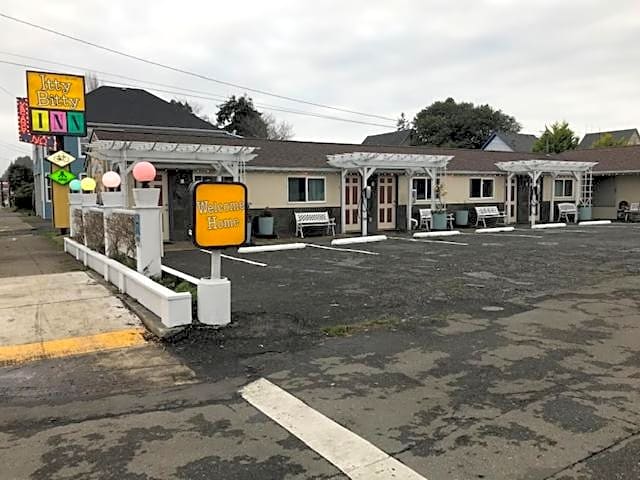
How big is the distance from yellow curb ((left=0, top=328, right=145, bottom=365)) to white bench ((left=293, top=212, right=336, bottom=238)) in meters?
13.0

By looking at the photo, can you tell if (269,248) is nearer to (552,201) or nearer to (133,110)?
(552,201)

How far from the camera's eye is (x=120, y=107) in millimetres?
34500

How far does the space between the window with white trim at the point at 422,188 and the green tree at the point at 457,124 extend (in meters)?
32.4

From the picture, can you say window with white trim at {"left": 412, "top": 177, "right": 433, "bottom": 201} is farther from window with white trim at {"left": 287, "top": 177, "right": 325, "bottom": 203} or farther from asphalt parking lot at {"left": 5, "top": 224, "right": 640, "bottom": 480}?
asphalt parking lot at {"left": 5, "top": 224, "right": 640, "bottom": 480}

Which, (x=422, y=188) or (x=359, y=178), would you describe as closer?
(x=359, y=178)

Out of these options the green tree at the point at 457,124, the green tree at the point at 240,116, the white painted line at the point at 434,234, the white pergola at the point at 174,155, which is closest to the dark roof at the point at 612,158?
the white painted line at the point at 434,234

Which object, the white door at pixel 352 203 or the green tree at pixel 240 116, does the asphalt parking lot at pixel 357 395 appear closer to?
the white door at pixel 352 203

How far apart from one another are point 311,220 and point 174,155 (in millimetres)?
5838

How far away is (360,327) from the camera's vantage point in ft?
21.8

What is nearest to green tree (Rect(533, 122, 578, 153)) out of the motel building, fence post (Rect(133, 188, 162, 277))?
the motel building

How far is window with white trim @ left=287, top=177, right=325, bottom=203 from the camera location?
1956 cm

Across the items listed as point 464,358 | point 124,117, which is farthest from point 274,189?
point 124,117

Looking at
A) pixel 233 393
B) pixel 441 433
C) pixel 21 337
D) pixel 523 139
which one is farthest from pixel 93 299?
pixel 523 139

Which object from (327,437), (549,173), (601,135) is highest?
(601,135)
